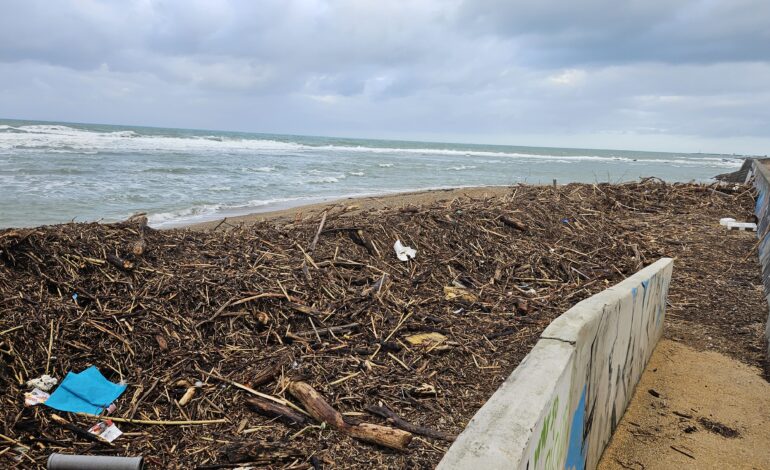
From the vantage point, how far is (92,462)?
2.36m

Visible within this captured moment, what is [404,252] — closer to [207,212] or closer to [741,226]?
[741,226]

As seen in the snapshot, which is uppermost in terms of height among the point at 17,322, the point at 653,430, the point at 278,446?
the point at 17,322

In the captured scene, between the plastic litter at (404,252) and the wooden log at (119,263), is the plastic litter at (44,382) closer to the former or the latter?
the wooden log at (119,263)

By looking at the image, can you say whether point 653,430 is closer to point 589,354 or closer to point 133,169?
point 589,354

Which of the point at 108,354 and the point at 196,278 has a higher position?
the point at 196,278

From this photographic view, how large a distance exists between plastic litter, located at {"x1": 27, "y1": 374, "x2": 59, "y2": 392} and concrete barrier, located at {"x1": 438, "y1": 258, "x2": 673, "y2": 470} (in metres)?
2.38

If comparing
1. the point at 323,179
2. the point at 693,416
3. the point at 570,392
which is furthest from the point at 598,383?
the point at 323,179

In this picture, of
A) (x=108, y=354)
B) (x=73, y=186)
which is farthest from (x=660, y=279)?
(x=73, y=186)

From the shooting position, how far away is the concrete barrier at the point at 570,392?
1.61 m

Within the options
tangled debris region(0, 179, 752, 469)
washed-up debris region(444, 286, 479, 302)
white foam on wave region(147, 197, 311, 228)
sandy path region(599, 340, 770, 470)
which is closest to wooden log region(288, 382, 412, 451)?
tangled debris region(0, 179, 752, 469)

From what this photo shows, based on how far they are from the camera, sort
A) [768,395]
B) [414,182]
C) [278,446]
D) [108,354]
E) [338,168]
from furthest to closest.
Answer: [338,168] → [414,182] → [768,395] → [108,354] → [278,446]

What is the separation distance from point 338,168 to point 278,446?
24.8 m

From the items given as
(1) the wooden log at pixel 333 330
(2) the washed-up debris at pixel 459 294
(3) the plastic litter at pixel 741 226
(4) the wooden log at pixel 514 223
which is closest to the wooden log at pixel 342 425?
(1) the wooden log at pixel 333 330

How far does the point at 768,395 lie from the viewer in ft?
12.3
